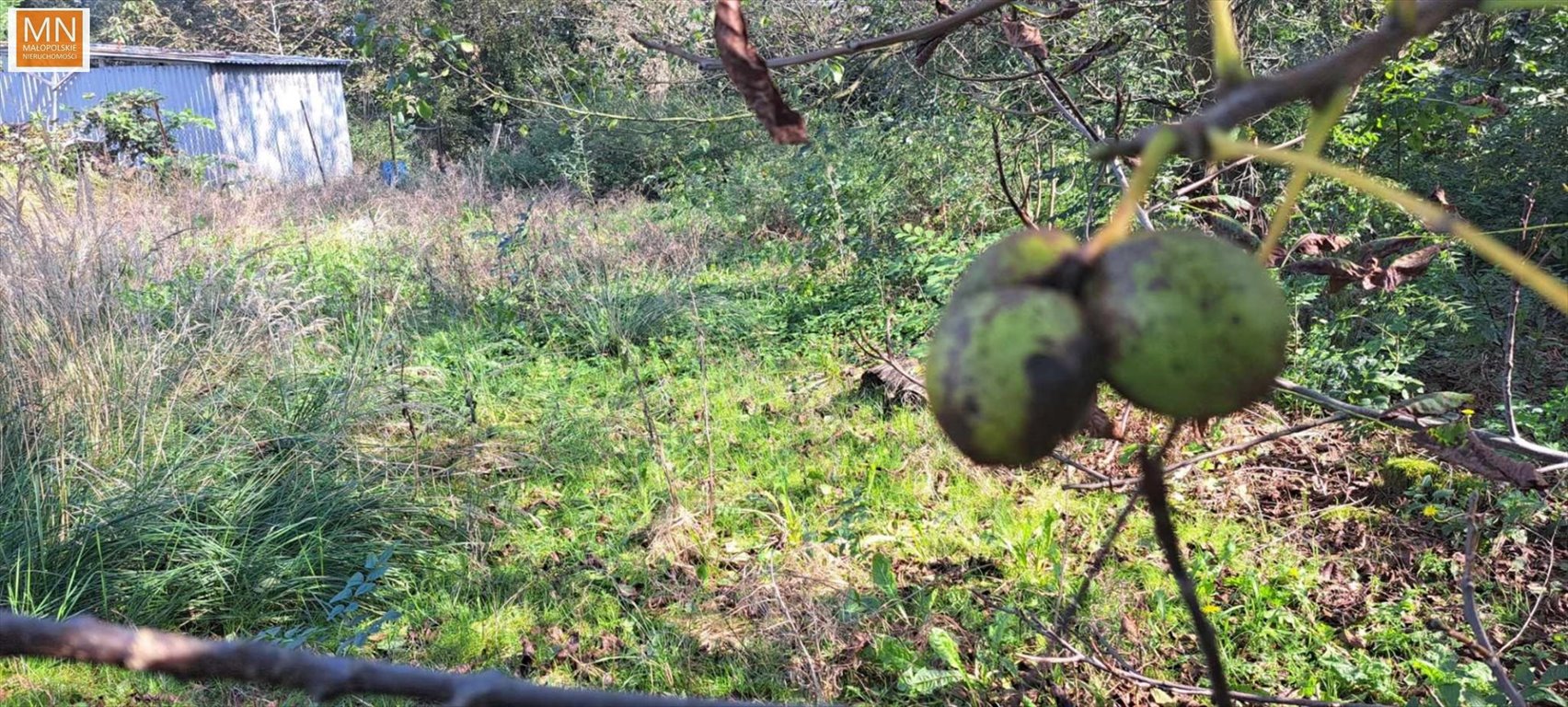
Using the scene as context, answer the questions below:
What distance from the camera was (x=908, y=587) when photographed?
324 centimetres

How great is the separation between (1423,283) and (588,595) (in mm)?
3599

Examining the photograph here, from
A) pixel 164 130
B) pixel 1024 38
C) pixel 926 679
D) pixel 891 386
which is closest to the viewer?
pixel 1024 38

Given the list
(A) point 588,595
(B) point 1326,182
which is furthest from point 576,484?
(B) point 1326,182

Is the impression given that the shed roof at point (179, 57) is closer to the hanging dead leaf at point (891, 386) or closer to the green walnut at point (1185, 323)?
the hanging dead leaf at point (891, 386)

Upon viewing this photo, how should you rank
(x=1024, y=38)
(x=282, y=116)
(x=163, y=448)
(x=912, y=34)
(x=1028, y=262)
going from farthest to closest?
(x=282, y=116)
(x=163, y=448)
(x=1024, y=38)
(x=912, y=34)
(x=1028, y=262)

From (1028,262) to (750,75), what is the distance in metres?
0.23

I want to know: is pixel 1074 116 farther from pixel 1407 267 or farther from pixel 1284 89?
pixel 1284 89

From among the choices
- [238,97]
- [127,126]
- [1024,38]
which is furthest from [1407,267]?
[238,97]

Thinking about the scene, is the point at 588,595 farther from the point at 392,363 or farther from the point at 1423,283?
the point at 1423,283

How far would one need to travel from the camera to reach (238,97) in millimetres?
17859

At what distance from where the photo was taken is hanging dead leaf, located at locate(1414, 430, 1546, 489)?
3.62ft

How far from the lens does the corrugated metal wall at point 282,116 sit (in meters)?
17.6

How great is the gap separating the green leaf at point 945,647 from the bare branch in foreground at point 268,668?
8.40ft

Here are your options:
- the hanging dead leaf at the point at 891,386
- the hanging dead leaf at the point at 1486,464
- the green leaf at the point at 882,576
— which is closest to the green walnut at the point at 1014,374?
the hanging dead leaf at the point at 1486,464
